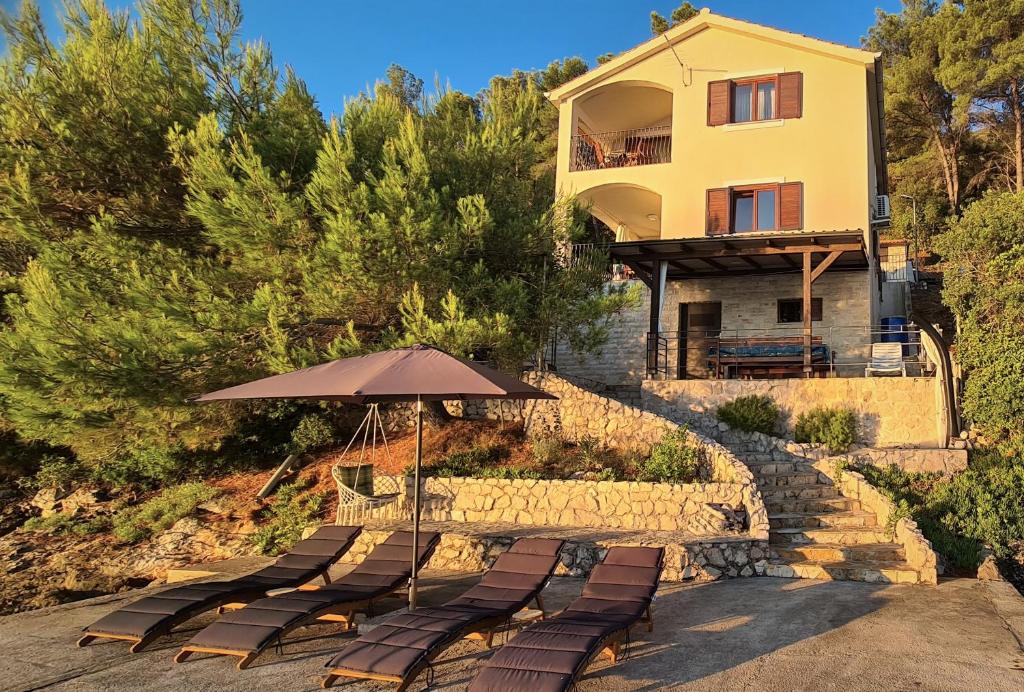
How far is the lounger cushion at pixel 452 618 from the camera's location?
4672 millimetres

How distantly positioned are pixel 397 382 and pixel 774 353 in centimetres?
1193

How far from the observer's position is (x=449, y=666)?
5469 millimetres

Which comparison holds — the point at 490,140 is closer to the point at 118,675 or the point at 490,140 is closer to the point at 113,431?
the point at 113,431

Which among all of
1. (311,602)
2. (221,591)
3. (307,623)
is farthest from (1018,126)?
(221,591)

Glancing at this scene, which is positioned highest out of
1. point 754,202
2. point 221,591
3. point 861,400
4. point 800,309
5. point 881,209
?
point 881,209

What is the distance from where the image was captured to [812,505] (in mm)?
10555

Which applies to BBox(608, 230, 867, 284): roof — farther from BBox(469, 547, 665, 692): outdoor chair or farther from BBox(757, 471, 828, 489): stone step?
BBox(469, 547, 665, 692): outdoor chair

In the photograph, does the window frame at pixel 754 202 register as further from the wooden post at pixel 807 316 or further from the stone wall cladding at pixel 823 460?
the stone wall cladding at pixel 823 460

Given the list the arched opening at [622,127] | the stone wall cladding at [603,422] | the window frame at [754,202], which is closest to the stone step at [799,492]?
the stone wall cladding at [603,422]

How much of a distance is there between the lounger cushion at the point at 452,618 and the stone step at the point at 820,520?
456 centimetres

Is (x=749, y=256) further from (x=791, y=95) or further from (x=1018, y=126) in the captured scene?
(x=1018, y=126)

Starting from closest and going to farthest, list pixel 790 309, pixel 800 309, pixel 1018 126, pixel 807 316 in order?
pixel 807 316, pixel 800 309, pixel 790 309, pixel 1018 126

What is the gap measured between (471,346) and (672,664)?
19.0 ft

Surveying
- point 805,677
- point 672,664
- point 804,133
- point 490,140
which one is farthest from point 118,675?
point 804,133
